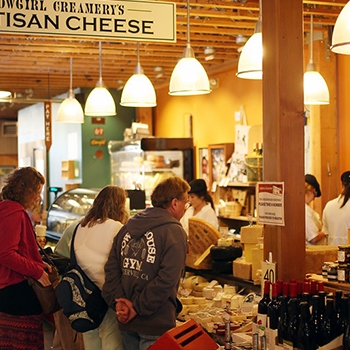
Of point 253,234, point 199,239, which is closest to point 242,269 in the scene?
point 253,234

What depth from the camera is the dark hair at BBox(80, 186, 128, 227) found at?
4773mm

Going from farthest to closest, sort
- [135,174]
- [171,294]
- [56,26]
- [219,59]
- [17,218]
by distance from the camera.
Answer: [135,174]
[219,59]
[17,218]
[56,26]
[171,294]

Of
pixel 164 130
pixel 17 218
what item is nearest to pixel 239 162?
pixel 164 130

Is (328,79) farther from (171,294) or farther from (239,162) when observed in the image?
(171,294)

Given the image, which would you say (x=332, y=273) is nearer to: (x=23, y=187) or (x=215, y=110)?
(x=23, y=187)

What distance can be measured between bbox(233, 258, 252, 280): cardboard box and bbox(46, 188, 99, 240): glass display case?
3078mm

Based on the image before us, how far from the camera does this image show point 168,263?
407 centimetres

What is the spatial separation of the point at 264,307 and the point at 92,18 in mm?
2216

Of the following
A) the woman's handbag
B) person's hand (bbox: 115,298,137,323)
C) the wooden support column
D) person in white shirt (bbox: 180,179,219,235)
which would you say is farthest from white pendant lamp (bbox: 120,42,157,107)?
person's hand (bbox: 115,298,137,323)

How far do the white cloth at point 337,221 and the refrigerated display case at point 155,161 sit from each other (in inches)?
157

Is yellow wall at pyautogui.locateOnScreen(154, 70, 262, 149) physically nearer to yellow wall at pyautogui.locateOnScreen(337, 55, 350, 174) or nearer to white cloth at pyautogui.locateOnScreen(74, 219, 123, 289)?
yellow wall at pyautogui.locateOnScreen(337, 55, 350, 174)

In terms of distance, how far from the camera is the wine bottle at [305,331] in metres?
3.33

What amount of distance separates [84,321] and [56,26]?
1997 mm

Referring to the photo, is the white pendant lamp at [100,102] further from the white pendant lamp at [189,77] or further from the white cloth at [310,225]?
the white cloth at [310,225]
